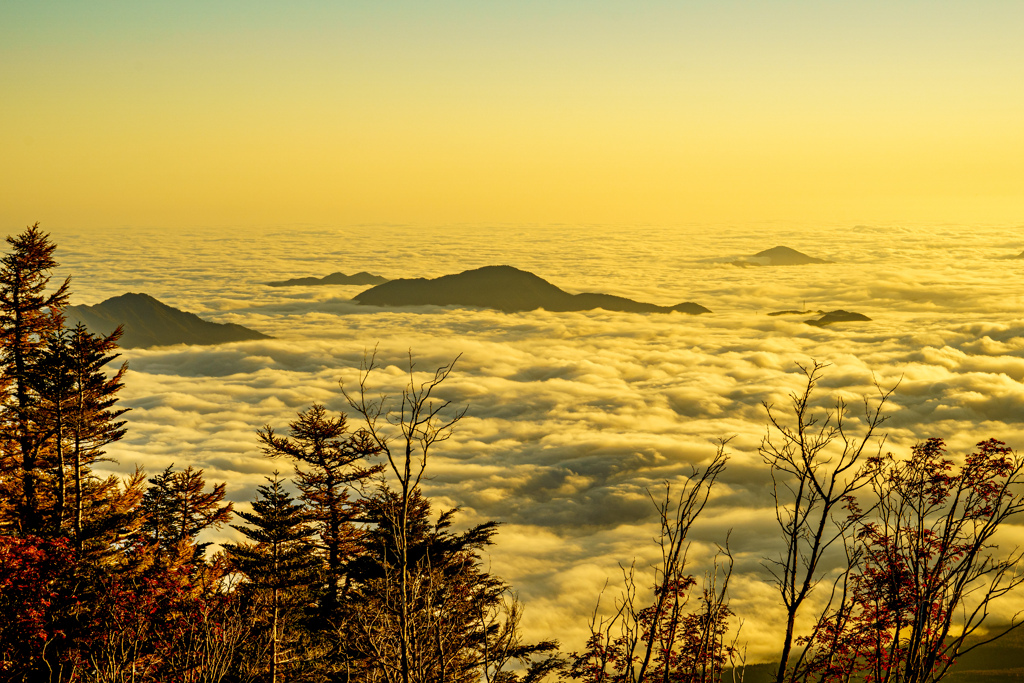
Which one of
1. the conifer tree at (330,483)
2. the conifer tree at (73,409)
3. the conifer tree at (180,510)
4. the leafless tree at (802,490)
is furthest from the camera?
the conifer tree at (180,510)

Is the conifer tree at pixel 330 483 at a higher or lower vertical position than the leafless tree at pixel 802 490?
lower

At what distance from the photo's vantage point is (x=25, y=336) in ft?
97.6

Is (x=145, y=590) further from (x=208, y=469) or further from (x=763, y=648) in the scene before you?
(x=208, y=469)

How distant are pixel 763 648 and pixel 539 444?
9847 cm

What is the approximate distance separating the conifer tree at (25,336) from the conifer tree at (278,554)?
7954mm

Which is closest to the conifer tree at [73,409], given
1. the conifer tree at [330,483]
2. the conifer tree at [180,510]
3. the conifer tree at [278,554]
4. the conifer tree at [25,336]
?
the conifer tree at [25,336]

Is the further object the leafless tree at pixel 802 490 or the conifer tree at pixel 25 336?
the conifer tree at pixel 25 336

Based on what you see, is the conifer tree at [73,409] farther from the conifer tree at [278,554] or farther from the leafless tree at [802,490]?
the leafless tree at [802,490]

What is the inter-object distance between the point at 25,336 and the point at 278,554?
44.1 feet

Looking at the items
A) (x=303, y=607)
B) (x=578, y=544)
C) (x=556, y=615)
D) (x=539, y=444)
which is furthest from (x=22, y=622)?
(x=539, y=444)

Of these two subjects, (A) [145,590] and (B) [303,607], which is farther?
(B) [303,607]

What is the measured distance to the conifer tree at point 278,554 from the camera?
30.3 m

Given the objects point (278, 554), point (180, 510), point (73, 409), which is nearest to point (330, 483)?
point (278, 554)

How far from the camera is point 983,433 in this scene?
18162cm
